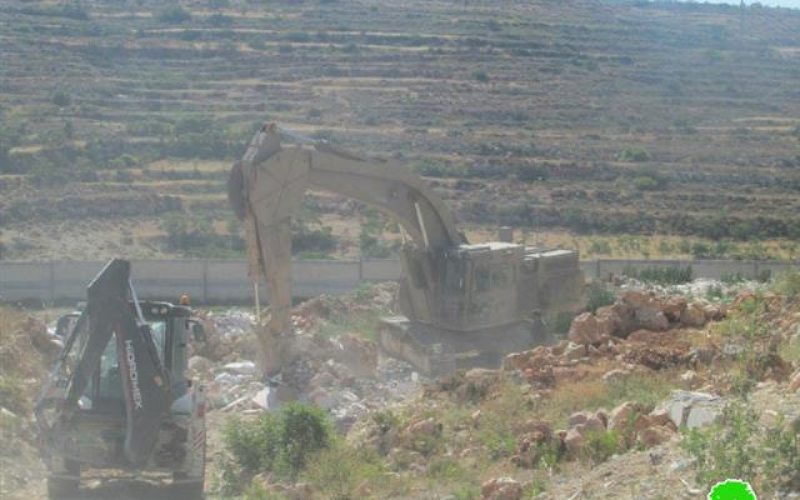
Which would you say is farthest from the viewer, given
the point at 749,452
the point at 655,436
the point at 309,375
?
the point at 309,375

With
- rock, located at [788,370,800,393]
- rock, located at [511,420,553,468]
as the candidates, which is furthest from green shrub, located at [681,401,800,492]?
rock, located at [511,420,553,468]

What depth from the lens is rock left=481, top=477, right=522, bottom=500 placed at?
33.7 feet

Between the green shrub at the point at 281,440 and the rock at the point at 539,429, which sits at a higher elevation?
the rock at the point at 539,429

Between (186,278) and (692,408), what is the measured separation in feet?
78.1

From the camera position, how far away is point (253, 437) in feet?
46.4

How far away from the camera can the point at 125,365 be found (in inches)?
446

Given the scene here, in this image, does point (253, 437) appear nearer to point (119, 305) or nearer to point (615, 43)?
point (119, 305)

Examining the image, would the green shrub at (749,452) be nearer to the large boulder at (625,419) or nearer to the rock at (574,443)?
the large boulder at (625,419)

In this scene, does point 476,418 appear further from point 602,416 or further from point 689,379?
point 689,379

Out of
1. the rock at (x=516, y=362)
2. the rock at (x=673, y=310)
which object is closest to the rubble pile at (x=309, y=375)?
the rock at (x=516, y=362)

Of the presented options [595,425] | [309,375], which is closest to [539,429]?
[595,425]

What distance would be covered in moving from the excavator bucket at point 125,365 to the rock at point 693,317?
9378 millimetres

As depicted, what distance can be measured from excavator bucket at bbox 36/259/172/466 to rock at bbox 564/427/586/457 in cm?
352

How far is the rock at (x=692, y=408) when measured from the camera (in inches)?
405
